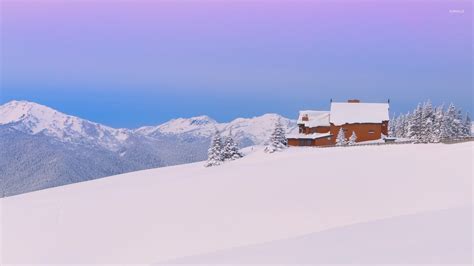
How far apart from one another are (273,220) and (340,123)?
50.5 m

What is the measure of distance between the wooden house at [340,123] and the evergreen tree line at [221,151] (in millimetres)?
15362

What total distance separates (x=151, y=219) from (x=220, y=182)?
9399mm

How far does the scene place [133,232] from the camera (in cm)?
1798

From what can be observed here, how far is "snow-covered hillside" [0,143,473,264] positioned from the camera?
38.6 feet

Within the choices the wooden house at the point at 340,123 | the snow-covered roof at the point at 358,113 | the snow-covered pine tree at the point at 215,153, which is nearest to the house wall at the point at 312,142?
the wooden house at the point at 340,123

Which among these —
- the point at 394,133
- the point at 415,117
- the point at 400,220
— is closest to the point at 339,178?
the point at 400,220

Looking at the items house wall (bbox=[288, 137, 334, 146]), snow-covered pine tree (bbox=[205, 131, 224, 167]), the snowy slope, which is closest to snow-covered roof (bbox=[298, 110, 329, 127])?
house wall (bbox=[288, 137, 334, 146])

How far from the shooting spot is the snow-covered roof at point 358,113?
6650cm

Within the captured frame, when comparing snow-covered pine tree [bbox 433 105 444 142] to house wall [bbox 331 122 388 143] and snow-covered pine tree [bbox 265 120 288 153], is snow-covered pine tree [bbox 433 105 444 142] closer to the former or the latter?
house wall [bbox 331 122 388 143]

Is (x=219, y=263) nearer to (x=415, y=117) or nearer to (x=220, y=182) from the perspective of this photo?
(x=220, y=182)

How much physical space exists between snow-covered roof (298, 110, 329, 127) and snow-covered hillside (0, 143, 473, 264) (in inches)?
1449

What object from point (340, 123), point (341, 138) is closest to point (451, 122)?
point (340, 123)

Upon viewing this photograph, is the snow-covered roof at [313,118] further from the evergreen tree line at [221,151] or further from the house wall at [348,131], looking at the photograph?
the evergreen tree line at [221,151]

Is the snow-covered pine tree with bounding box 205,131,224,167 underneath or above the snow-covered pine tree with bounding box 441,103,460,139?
underneath
